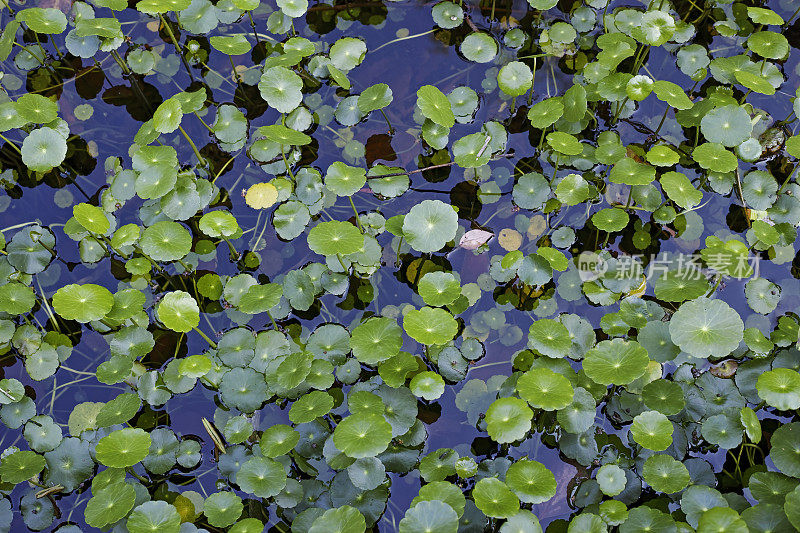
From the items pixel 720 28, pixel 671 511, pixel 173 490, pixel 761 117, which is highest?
pixel 720 28

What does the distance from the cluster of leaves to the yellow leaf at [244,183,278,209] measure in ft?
0.04

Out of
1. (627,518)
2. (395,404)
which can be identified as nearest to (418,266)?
(395,404)

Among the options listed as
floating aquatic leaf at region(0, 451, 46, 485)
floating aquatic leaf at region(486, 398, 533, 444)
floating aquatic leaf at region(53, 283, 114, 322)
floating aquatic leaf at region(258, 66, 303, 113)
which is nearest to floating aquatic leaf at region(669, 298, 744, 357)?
floating aquatic leaf at region(486, 398, 533, 444)

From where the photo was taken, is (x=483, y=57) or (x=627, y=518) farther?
(x=483, y=57)

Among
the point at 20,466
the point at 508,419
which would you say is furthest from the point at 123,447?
the point at 508,419

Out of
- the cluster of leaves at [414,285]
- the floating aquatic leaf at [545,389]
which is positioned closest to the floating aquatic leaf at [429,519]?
the cluster of leaves at [414,285]

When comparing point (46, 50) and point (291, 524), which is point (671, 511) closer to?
point (291, 524)

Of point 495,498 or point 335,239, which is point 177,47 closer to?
point 335,239

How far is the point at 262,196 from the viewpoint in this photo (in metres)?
3.12

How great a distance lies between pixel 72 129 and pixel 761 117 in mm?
3714

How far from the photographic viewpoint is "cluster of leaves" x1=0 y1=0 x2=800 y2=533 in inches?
96.7

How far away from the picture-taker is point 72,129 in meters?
3.44

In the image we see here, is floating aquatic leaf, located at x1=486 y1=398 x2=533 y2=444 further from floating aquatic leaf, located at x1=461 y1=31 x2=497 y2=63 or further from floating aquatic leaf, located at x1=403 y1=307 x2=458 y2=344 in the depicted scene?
floating aquatic leaf, located at x1=461 y1=31 x2=497 y2=63

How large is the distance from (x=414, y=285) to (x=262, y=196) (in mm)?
889
